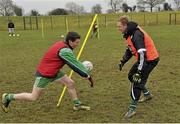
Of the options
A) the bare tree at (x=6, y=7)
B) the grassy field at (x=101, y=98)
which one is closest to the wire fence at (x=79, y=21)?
the bare tree at (x=6, y=7)

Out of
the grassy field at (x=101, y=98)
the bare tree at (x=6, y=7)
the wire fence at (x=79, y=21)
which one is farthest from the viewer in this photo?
the bare tree at (x=6, y=7)

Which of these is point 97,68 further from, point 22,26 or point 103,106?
point 22,26

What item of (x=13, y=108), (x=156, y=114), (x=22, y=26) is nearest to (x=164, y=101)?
(x=156, y=114)

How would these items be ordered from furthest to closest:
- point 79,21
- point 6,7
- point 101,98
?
point 6,7, point 79,21, point 101,98

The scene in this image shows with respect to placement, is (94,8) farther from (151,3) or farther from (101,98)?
(101,98)

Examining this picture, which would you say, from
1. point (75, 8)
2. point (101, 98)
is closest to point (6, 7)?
point (75, 8)

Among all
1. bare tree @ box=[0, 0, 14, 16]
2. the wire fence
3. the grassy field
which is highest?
bare tree @ box=[0, 0, 14, 16]

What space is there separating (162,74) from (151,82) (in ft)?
4.75

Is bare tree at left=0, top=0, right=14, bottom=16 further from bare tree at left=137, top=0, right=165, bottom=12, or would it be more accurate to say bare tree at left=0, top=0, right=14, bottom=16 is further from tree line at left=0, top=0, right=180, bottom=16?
bare tree at left=137, top=0, right=165, bottom=12

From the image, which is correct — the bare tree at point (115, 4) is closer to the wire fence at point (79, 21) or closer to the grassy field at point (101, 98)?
the wire fence at point (79, 21)

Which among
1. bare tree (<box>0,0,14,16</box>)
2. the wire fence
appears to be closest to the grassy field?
the wire fence

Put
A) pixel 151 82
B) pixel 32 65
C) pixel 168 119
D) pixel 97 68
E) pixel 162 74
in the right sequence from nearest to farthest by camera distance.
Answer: pixel 168 119
pixel 151 82
pixel 162 74
pixel 97 68
pixel 32 65

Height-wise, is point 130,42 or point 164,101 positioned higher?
point 130,42

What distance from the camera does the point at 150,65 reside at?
7266mm
